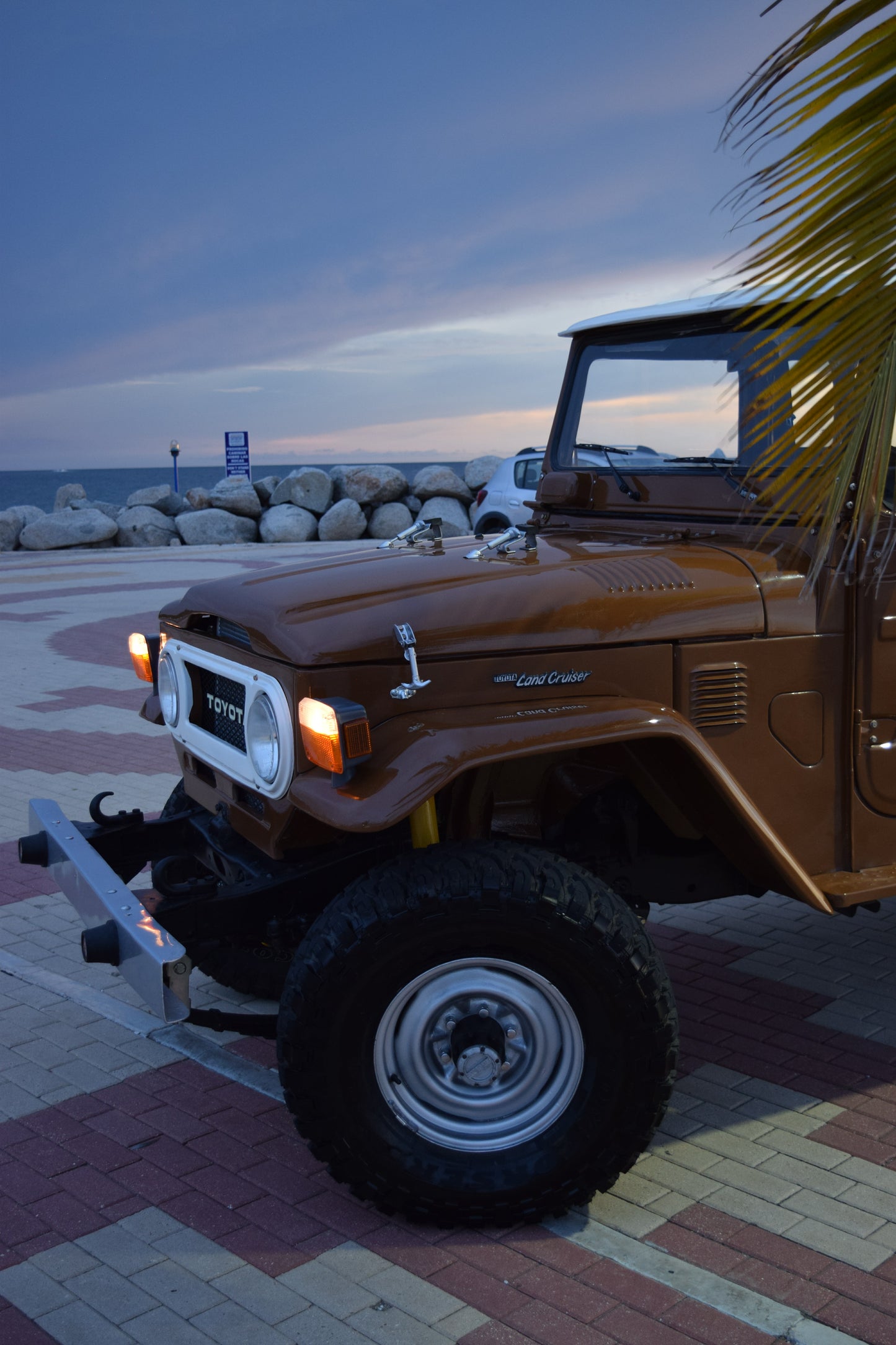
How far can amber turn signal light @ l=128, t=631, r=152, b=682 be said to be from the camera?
4074 millimetres

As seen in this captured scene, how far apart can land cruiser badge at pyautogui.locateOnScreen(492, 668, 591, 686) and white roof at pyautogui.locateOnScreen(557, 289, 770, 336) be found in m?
1.25

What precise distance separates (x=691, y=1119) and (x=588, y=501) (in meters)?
1.97

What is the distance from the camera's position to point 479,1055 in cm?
282

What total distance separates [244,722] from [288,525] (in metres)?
23.6

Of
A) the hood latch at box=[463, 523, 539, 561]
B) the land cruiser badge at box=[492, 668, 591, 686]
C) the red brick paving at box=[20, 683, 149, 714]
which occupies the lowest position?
the red brick paving at box=[20, 683, 149, 714]

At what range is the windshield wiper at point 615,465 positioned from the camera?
391 centimetres

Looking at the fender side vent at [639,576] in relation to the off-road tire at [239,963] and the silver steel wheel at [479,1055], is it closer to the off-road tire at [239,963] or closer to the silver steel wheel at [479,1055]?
the silver steel wheel at [479,1055]

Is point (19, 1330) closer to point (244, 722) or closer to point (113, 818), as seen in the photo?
point (244, 722)

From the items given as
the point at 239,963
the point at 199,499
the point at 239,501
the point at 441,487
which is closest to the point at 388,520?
the point at 441,487

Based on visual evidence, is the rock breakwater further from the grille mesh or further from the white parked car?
the grille mesh

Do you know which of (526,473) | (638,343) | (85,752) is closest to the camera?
(638,343)

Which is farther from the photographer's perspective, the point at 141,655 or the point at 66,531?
the point at 66,531

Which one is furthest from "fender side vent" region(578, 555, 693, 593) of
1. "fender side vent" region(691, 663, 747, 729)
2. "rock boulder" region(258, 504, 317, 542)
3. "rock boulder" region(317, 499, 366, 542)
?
"rock boulder" region(258, 504, 317, 542)

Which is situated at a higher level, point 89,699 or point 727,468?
point 727,468
